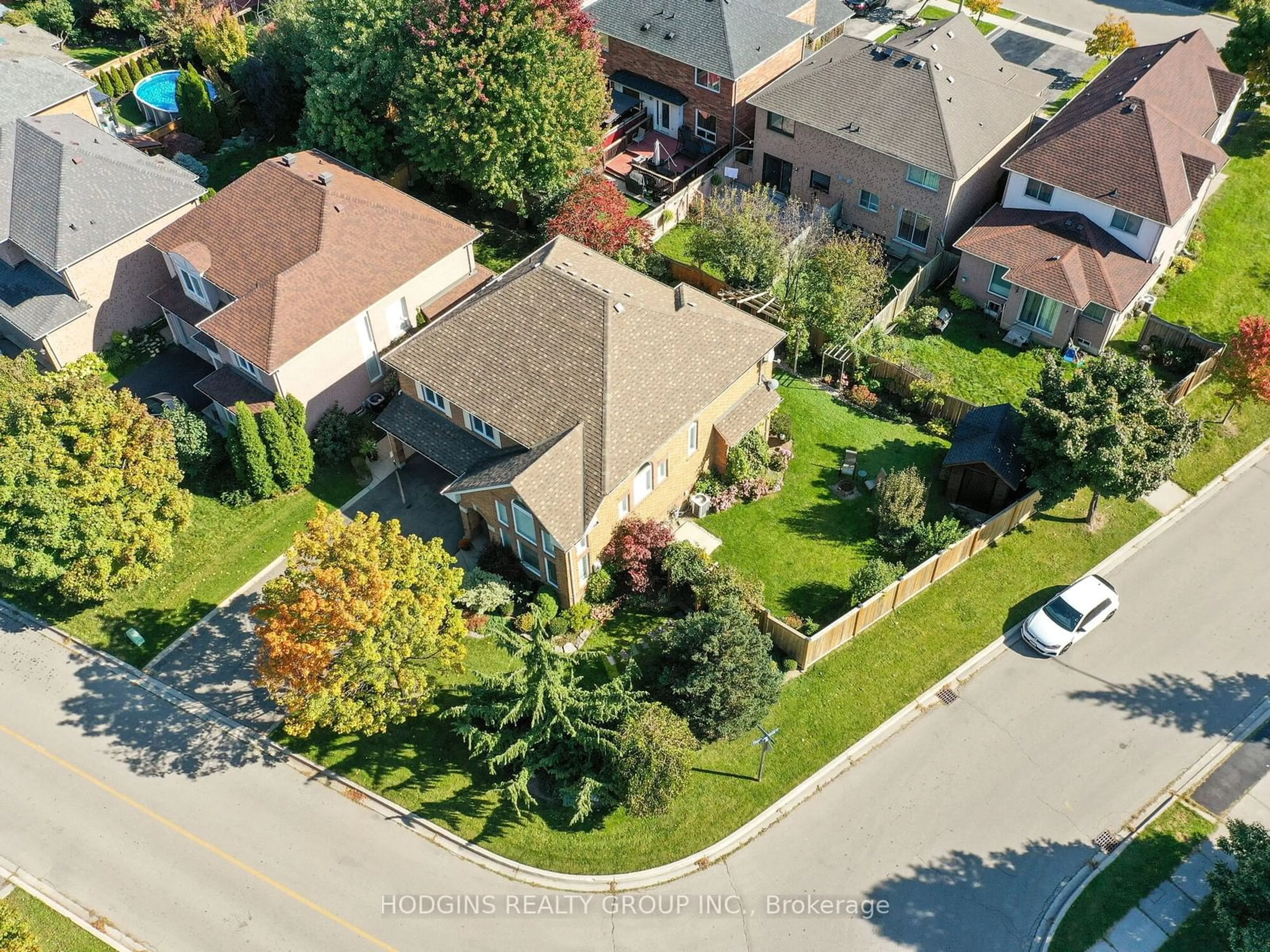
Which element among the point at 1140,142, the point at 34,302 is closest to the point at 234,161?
the point at 34,302

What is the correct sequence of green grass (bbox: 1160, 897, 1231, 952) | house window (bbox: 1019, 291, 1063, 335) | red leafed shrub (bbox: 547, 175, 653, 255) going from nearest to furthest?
green grass (bbox: 1160, 897, 1231, 952) < house window (bbox: 1019, 291, 1063, 335) < red leafed shrub (bbox: 547, 175, 653, 255)

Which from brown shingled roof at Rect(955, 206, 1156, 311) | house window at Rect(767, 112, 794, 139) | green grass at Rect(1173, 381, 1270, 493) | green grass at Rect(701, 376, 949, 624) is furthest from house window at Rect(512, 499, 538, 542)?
house window at Rect(767, 112, 794, 139)

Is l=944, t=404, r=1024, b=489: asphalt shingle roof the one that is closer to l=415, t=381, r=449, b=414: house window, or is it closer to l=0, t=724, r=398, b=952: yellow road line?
l=415, t=381, r=449, b=414: house window

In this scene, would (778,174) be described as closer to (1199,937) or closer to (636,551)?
(636,551)

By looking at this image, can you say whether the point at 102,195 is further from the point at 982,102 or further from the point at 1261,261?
the point at 1261,261

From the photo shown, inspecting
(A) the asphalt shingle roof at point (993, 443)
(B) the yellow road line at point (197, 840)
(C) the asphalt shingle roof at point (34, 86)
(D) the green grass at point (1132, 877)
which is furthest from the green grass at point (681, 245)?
(B) the yellow road line at point (197, 840)

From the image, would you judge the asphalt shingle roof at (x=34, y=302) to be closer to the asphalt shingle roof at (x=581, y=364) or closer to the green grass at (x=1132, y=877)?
the asphalt shingle roof at (x=581, y=364)

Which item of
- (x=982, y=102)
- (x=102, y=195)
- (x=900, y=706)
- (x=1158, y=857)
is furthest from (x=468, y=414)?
(x=982, y=102)
